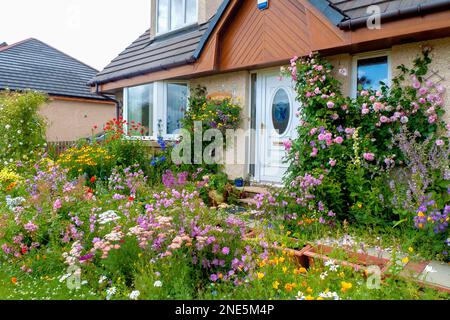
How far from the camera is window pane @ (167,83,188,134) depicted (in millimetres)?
9425

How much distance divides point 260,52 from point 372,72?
6.95ft

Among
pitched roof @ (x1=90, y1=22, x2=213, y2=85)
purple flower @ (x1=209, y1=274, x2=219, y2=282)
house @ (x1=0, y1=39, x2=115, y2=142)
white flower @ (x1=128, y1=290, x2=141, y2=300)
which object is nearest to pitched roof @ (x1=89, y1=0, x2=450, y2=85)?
pitched roof @ (x1=90, y1=22, x2=213, y2=85)

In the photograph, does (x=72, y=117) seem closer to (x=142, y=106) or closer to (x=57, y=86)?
(x=57, y=86)

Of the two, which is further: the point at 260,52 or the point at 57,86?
the point at 57,86

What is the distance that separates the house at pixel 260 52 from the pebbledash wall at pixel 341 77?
0.05 ft

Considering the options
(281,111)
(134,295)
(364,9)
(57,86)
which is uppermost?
(57,86)

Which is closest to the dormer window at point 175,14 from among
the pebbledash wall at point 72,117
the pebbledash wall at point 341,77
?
the pebbledash wall at point 341,77

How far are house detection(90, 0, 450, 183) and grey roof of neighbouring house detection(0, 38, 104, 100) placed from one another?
676 cm

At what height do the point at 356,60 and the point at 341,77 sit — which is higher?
the point at 356,60

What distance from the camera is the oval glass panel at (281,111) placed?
23.5 feet

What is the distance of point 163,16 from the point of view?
1066 cm

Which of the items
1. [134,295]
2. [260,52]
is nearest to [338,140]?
[260,52]

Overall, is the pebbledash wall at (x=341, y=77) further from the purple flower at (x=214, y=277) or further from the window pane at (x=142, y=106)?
the purple flower at (x=214, y=277)
